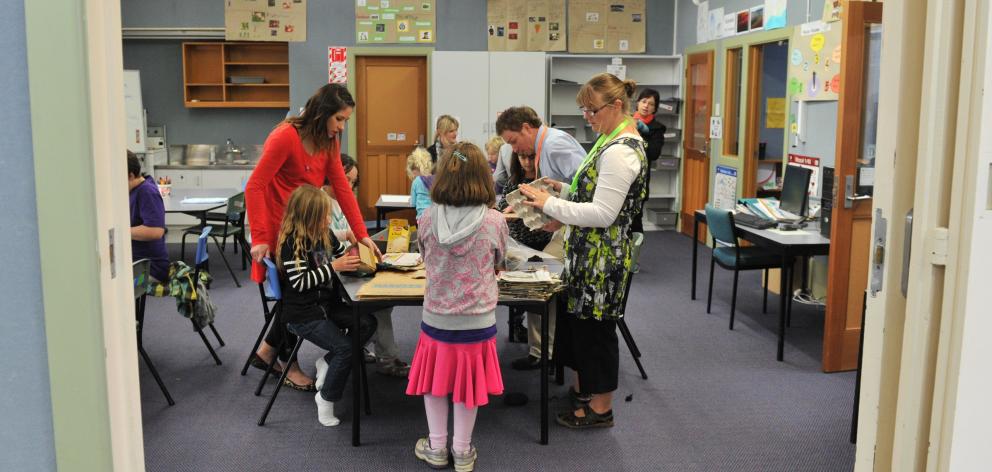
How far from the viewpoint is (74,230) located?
52.7 inches

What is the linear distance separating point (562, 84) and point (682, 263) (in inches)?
106

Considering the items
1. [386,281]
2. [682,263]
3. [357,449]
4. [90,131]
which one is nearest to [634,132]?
[386,281]

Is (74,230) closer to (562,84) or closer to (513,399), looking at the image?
(513,399)

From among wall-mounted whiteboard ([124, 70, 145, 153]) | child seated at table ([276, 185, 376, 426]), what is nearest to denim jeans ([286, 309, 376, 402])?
child seated at table ([276, 185, 376, 426])

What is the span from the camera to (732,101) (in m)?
7.89

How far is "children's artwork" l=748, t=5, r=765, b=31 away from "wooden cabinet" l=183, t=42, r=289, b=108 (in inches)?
196

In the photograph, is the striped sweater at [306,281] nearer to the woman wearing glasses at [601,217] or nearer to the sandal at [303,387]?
the sandal at [303,387]

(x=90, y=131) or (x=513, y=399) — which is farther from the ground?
(x=90, y=131)

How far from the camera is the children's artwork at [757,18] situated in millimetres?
7137

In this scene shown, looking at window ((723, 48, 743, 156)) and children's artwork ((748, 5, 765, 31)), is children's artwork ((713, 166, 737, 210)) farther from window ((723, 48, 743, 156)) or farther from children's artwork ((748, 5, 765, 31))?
children's artwork ((748, 5, 765, 31))

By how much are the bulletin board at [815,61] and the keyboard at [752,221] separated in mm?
1205

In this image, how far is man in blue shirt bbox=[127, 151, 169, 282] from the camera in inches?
166

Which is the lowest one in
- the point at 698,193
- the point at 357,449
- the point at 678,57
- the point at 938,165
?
the point at 357,449

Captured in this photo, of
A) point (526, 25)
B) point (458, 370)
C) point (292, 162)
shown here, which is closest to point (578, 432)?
point (458, 370)
